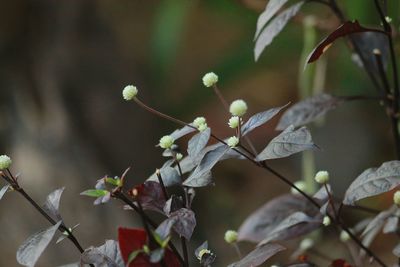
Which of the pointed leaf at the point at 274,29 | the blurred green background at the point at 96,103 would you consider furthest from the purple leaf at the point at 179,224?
the blurred green background at the point at 96,103

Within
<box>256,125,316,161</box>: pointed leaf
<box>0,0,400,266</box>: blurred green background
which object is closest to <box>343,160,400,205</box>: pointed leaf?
<box>256,125,316,161</box>: pointed leaf

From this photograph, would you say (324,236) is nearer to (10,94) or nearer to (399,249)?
(10,94)

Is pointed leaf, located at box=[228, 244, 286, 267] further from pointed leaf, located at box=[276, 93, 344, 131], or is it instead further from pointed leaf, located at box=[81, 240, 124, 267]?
pointed leaf, located at box=[276, 93, 344, 131]

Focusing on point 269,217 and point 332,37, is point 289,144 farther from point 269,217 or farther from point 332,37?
point 269,217

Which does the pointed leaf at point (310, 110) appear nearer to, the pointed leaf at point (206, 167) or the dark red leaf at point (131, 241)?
the pointed leaf at point (206, 167)

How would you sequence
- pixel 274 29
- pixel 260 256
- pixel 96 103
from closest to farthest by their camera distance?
1. pixel 260 256
2. pixel 274 29
3. pixel 96 103

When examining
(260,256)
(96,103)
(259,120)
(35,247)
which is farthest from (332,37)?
(96,103)
